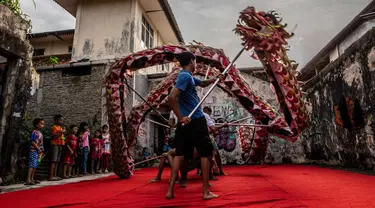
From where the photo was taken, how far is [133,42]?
460 inches

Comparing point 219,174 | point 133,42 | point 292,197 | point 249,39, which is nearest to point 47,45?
point 133,42

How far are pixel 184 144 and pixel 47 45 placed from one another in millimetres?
16861

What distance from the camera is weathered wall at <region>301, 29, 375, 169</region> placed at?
17.9 ft

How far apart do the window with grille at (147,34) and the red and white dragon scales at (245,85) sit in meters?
7.93

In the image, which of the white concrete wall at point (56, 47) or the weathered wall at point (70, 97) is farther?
the white concrete wall at point (56, 47)

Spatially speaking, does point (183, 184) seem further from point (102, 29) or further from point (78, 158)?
point (102, 29)

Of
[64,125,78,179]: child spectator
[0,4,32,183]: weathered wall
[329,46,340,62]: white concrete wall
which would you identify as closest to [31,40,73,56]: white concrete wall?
[64,125,78,179]: child spectator

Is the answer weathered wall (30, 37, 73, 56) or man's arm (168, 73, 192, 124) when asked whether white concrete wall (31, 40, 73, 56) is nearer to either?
weathered wall (30, 37, 73, 56)

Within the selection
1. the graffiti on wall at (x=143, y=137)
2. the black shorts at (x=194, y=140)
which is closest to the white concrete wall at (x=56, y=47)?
the graffiti on wall at (x=143, y=137)

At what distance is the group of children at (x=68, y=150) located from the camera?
5.20 metres

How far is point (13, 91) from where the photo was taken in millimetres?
5180

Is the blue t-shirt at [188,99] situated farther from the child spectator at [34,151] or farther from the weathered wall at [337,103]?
the weathered wall at [337,103]

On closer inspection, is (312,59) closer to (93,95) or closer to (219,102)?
(219,102)

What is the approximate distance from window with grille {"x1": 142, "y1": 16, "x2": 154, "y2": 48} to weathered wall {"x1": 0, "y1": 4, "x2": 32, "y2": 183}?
780cm
